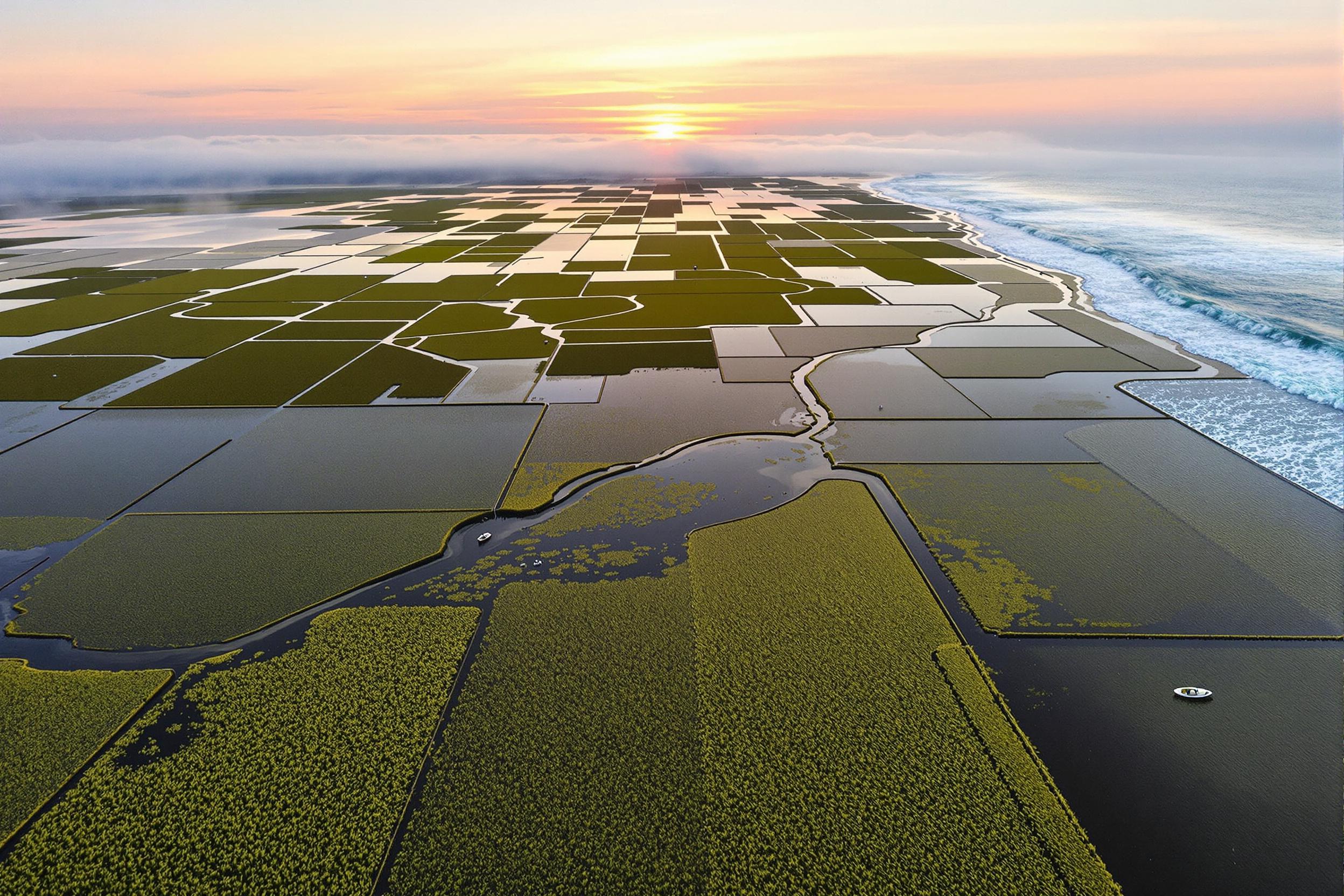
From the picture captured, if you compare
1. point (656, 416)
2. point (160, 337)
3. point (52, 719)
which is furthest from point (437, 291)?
point (52, 719)

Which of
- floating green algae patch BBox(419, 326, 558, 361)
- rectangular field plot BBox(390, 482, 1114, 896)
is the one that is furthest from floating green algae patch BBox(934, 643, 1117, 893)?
floating green algae patch BBox(419, 326, 558, 361)

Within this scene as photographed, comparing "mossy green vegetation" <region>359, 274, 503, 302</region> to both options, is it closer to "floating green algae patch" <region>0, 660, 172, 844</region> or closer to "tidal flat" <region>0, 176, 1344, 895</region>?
"tidal flat" <region>0, 176, 1344, 895</region>

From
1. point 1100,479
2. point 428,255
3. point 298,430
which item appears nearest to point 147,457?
point 298,430

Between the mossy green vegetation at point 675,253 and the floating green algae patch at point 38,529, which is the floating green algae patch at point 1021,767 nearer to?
the floating green algae patch at point 38,529

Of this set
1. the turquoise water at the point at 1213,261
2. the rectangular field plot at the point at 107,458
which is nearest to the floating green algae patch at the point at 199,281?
the rectangular field plot at the point at 107,458

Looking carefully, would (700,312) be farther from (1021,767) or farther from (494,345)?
(1021,767)

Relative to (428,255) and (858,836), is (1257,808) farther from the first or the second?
(428,255)
